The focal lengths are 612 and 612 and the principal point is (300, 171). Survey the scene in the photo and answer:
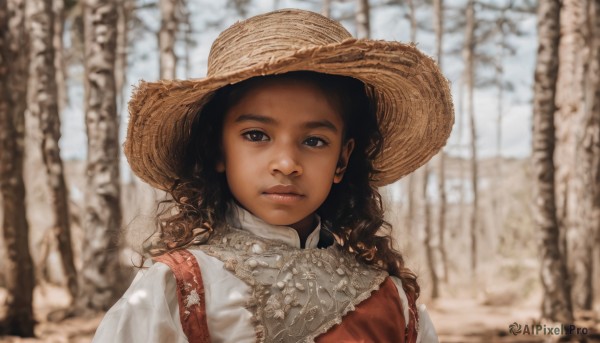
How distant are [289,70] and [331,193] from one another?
2.32 feet

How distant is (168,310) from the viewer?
1558 millimetres

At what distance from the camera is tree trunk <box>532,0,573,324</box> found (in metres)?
6.78

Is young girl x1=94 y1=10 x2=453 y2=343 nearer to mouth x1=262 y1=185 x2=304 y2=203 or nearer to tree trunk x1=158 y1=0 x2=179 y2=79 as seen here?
mouth x1=262 y1=185 x2=304 y2=203

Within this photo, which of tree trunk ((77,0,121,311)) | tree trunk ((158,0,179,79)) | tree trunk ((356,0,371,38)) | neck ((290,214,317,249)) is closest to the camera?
neck ((290,214,317,249))

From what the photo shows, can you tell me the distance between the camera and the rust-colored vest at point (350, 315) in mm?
1586

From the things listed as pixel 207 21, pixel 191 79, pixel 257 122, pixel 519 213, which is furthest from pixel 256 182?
pixel 207 21

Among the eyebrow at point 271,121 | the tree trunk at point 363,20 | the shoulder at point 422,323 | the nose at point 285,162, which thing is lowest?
the shoulder at point 422,323

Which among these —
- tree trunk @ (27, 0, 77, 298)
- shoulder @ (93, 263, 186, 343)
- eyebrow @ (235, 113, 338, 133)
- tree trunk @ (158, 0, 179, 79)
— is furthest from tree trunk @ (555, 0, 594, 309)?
shoulder @ (93, 263, 186, 343)

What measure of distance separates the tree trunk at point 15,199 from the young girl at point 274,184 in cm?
469

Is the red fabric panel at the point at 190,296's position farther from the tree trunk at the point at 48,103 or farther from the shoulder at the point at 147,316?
the tree trunk at the point at 48,103

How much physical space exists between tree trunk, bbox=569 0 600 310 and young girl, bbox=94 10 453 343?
748cm

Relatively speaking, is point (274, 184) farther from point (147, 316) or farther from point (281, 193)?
point (147, 316)

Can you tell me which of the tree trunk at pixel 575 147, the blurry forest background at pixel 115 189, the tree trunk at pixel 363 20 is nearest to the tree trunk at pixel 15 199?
the blurry forest background at pixel 115 189

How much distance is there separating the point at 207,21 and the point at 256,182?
2141 cm
